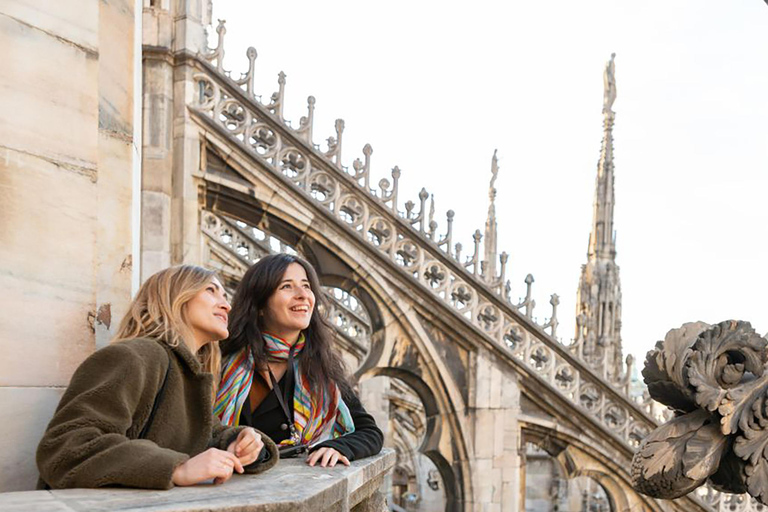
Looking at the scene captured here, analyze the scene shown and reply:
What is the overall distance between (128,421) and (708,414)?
109cm

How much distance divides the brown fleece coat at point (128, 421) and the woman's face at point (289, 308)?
0.62 m

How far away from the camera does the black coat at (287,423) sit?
7.80 feet

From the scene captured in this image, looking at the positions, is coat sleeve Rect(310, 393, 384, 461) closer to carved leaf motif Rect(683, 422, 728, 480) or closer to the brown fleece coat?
the brown fleece coat

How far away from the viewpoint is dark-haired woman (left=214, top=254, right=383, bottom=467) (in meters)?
2.43

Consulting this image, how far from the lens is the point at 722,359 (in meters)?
1.67

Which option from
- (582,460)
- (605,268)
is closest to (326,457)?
(582,460)

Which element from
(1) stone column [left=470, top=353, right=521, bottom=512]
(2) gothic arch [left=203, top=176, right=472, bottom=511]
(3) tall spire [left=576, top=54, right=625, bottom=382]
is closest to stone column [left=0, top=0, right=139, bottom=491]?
(2) gothic arch [left=203, top=176, right=472, bottom=511]

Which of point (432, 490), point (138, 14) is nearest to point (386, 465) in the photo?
point (138, 14)

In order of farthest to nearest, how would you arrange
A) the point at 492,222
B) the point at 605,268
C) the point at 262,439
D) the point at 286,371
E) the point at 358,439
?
the point at 492,222, the point at 605,268, the point at 286,371, the point at 358,439, the point at 262,439

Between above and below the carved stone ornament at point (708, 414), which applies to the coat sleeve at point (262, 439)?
below

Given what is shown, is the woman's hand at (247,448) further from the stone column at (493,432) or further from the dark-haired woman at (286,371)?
the stone column at (493,432)

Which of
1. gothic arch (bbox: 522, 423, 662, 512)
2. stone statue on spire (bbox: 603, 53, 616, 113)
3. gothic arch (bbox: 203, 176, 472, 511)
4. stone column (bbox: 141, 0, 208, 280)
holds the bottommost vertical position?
gothic arch (bbox: 522, 423, 662, 512)

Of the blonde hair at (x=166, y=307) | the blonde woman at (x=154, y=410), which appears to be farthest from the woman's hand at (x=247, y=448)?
the blonde hair at (x=166, y=307)

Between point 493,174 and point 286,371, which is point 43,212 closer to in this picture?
point 286,371
